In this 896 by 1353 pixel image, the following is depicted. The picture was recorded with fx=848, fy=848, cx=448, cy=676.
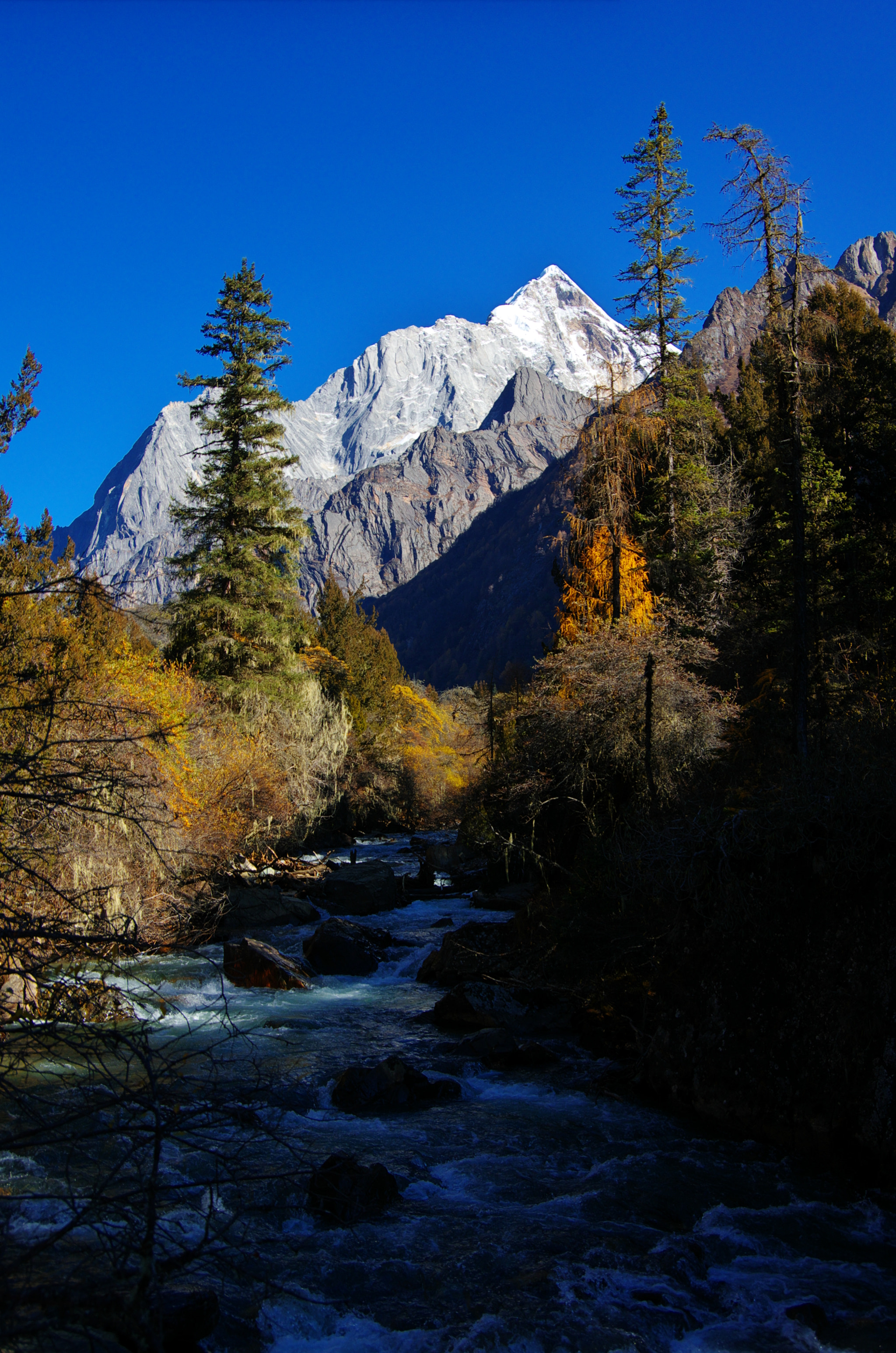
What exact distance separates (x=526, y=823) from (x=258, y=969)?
19.1ft

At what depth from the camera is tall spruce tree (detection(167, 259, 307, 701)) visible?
26.7m

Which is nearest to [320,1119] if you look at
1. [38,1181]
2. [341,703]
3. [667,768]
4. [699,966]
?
[38,1181]

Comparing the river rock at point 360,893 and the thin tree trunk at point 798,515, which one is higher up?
the thin tree trunk at point 798,515

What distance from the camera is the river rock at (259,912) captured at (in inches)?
Result: 709

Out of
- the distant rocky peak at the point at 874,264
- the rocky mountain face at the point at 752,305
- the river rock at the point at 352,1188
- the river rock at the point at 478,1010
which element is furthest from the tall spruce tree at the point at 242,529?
the distant rocky peak at the point at 874,264

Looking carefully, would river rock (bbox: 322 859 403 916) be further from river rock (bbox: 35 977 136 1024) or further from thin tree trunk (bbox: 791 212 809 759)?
river rock (bbox: 35 977 136 1024)

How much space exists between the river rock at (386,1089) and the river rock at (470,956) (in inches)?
167

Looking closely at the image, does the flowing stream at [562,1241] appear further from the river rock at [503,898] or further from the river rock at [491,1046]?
the river rock at [503,898]

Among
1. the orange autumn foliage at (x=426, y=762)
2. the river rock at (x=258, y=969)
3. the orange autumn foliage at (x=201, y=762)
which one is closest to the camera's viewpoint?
the river rock at (x=258, y=969)

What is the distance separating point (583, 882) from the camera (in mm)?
12875

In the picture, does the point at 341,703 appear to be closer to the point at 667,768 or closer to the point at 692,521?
the point at 692,521

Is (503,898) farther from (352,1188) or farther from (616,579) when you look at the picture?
(352,1188)

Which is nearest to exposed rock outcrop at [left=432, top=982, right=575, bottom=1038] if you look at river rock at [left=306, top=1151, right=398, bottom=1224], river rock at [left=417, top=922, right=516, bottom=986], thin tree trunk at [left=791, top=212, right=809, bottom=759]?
river rock at [left=417, top=922, right=516, bottom=986]

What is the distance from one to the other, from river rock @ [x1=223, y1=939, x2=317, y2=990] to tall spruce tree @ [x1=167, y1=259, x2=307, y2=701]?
42.1ft
